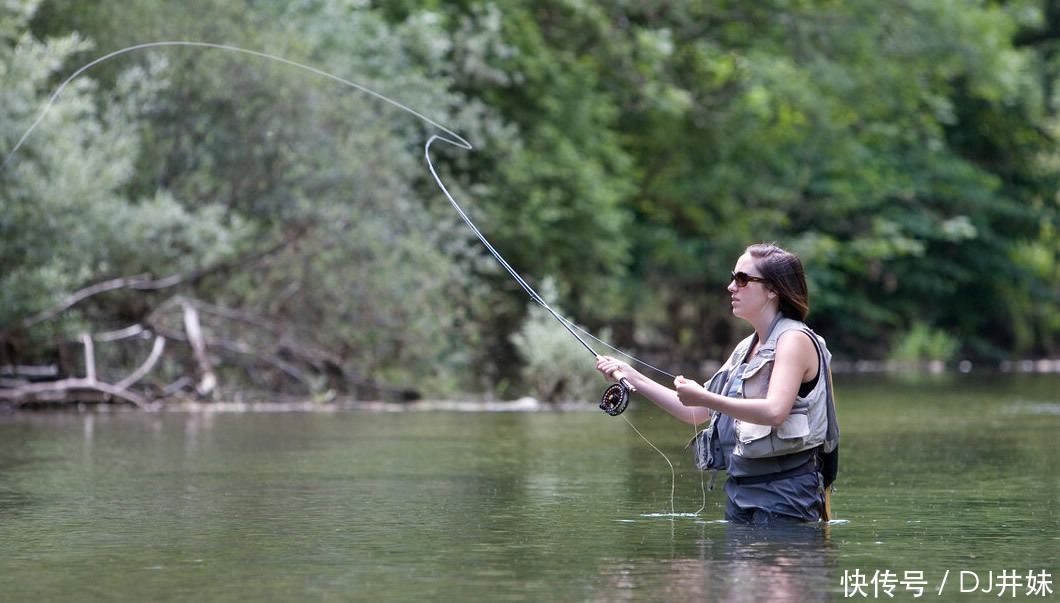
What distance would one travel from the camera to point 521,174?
2498 centimetres

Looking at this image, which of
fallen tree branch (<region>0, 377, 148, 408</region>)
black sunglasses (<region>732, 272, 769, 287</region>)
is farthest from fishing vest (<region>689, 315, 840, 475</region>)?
fallen tree branch (<region>0, 377, 148, 408</region>)

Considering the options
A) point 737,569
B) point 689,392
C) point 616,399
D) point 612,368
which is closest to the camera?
point 737,569

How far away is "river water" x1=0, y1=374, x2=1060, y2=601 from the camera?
597 centimetres

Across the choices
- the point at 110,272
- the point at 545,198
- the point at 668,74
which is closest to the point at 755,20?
the point at 668,74

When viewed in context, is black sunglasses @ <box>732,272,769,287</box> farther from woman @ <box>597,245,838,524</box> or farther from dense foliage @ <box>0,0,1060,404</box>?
dense foliage @ <box>0,0,1060,404</box>

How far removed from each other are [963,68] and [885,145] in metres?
3.83

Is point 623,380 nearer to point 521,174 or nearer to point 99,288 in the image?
point 99,288

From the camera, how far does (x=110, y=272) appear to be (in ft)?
55.8

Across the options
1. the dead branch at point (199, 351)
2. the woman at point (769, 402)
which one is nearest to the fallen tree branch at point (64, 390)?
the dead branch at point (199, 351)

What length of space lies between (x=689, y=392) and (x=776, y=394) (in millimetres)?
411

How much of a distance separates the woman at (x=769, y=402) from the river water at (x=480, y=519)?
0.65 feet

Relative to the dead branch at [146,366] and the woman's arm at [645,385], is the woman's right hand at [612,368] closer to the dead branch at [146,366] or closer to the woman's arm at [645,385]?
the woman's arm at [645,385]

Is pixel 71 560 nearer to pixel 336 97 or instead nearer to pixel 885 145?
pixel 336 97

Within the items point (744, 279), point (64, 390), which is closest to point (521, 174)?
point (64, 390)
